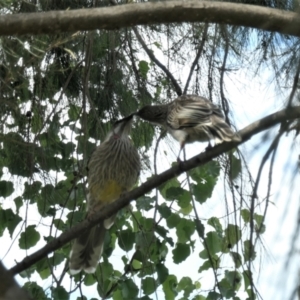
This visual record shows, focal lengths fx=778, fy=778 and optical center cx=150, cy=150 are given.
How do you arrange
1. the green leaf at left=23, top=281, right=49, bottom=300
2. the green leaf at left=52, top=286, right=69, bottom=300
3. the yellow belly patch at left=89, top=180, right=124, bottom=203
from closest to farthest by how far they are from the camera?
the green leaf at left=52, top=286, right=69, bottom=300 → the green leaf at left=23, top=281, right=49, bottom=300 → the yellow belly patch at left=89, top=180, right=124, bottom=203

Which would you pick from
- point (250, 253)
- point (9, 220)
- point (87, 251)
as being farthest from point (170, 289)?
point (250, 253)

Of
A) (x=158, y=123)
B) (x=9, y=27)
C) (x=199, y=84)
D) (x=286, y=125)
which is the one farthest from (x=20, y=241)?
(x=286, y=125)

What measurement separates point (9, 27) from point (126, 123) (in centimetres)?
242

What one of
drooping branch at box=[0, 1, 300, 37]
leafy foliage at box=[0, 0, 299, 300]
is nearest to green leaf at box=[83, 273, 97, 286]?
leafy foliage at box=[0, 0, 299, 300]

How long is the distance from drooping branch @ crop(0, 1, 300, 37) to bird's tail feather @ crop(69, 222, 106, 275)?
238 centimetres

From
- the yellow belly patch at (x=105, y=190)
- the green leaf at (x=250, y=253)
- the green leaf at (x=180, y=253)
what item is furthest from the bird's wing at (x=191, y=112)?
the yellow belly patch at (x=105, y=190)

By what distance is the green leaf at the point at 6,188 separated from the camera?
490 centimetres

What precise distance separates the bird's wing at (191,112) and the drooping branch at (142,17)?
110cm

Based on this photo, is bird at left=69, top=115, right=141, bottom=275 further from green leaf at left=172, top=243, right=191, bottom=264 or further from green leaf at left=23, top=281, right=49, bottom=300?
green leaf at left=172, top=243, right=191, bottom=264

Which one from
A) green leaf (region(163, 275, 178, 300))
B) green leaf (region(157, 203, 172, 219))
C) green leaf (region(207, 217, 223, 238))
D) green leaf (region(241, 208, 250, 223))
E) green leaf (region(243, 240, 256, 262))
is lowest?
green leaf (region(243, 240, 256, 262))

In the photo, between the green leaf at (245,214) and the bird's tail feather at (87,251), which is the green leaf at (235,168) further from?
the bird's tail feather at (87,251)

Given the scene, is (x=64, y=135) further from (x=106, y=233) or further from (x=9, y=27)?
(x=9, y=27)

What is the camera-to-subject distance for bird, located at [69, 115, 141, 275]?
4.86 m

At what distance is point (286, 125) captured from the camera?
1.83 m
